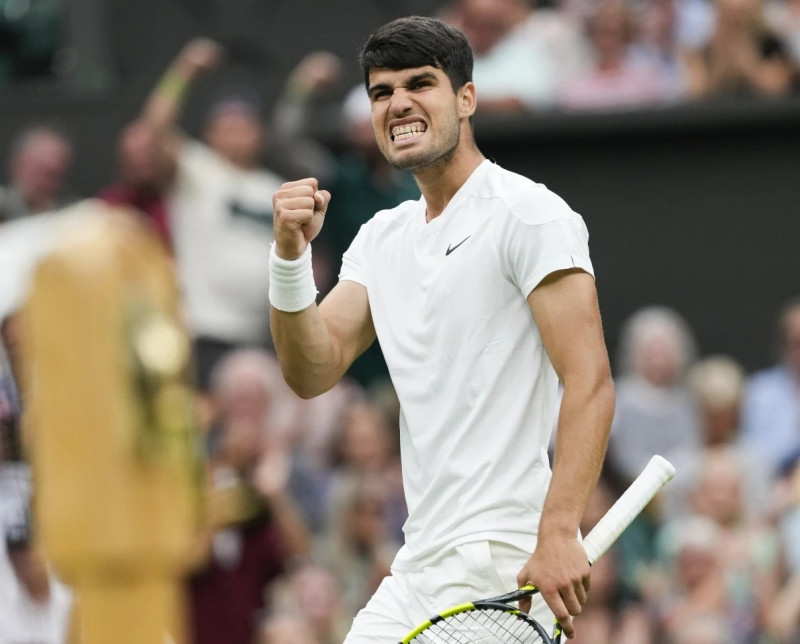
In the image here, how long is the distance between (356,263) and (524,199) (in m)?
0.62

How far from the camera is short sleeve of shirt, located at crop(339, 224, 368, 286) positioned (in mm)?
4723

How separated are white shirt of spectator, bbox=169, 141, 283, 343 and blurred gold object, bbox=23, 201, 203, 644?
695cm

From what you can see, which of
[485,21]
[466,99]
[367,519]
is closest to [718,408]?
[367,519]

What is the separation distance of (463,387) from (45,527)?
2.17 meters

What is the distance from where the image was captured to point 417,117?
4418 millimetres

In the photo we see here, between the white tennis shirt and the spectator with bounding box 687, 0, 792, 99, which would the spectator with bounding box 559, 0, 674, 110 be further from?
the white tennis shirt

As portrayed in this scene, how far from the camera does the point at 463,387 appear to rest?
430 cm

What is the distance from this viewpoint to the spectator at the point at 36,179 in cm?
922

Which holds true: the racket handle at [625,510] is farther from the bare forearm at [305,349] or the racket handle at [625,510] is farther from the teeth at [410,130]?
the teeth at [410,130]

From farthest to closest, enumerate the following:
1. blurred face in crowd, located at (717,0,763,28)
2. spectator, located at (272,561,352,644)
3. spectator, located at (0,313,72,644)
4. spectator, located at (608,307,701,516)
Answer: blurred face in crowd, located at (717,0,763,28) < spectator, located at (608,307,701,516) < spectator, located at (272,561,352,644) < spectator, located at (0,313,72,644)

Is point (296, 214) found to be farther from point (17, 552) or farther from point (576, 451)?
point (17, 552)

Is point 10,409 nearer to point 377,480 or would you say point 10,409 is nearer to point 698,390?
point 377,480

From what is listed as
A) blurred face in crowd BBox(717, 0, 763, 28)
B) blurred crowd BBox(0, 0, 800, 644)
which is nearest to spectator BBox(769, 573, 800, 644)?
blurred crowd BBox(0, 0, 800, 644)

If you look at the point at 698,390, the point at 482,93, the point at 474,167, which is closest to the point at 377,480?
the point at 698,390
